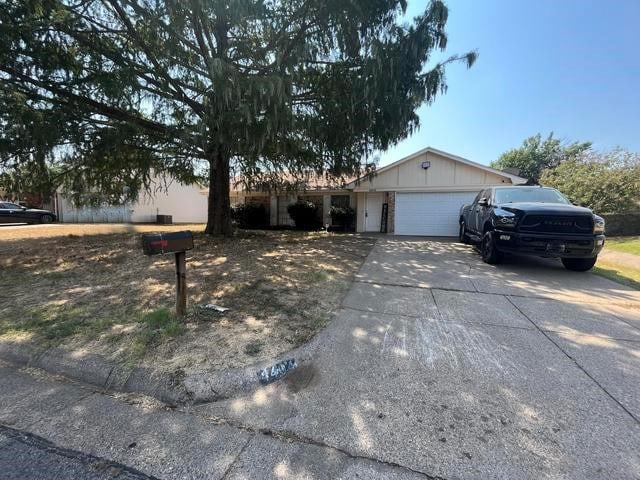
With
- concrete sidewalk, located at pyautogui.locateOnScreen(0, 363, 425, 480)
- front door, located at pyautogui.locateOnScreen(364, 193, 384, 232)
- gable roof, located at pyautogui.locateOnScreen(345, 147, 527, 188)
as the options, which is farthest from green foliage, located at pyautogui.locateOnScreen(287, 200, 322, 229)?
concrete sidewalk, located at pyautogui.locateOnScreen(0, 363, 425, 480)

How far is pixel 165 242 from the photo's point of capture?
3.54 meters

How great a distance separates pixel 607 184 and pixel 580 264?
11943mm

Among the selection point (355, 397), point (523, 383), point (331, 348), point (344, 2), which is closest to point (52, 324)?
point (331, 348)

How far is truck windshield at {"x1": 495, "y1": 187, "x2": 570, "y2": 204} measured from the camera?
746cm

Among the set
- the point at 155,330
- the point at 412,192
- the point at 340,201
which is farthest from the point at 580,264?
the point at 340,201

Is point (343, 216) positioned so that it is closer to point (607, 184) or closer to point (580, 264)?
point (580, 264)

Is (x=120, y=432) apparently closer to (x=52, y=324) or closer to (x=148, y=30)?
(x=52, y=324)

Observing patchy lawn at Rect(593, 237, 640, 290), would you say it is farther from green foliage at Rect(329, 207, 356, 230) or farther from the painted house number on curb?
green foliage at Rect(329, 207, 356, 230)

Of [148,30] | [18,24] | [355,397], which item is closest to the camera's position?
[355,397]

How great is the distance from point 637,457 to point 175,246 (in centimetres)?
424

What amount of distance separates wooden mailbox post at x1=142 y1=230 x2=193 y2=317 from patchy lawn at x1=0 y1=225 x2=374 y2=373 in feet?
0.89

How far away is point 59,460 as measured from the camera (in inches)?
77.8

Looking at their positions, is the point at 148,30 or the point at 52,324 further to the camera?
the point at 148,30

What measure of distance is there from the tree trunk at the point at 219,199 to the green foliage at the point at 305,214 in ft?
19.4
